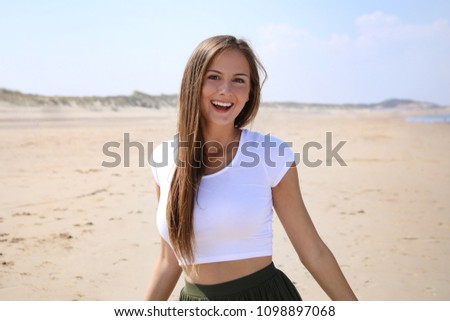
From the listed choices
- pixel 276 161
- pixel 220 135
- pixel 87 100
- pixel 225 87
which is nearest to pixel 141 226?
pixel 220 135

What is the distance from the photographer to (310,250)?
176 cm

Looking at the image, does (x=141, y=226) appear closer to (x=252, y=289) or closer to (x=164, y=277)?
(x=164, y=277)

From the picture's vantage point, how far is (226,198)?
1.66m

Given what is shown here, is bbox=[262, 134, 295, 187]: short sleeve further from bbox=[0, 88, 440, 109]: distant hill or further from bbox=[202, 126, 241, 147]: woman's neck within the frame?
bbox=[0, 88, 440, 109]: distant hill

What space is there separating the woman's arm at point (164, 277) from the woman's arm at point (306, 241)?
0.51 meters

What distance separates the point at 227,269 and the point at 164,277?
0.35 m

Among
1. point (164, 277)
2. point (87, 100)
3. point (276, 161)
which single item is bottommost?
point (87, 100)

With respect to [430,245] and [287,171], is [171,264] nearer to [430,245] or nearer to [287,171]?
[287,171]

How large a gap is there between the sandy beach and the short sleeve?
8.29 feet

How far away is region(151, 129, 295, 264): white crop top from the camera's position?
5.41 ft

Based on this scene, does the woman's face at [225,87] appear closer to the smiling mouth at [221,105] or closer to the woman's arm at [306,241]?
the smiling mouth at [221,105]

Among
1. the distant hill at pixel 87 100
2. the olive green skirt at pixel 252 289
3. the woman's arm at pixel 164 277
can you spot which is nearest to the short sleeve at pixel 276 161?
the olive green skirt at pixel 252 289

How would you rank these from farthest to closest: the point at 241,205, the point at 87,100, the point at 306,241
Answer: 1. the point at 87,100
2. the point at 306,241
3. the point at 241,205

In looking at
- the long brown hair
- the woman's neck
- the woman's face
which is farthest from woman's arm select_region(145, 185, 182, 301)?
the woman's face
